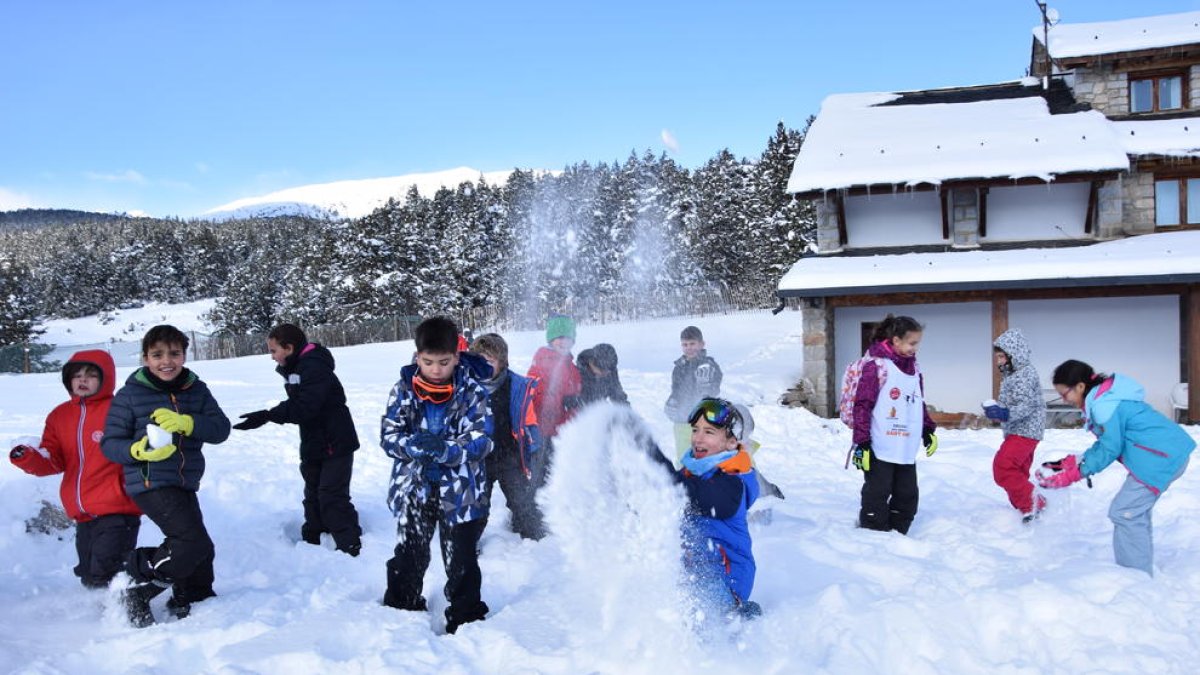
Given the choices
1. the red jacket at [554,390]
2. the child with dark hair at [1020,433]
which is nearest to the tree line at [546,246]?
the child with dark hair at [1020,433]

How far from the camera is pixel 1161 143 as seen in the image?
16.3 m

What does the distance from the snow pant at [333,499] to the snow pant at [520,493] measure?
Result: 105 centimetres

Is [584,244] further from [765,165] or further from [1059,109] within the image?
[1059,109]

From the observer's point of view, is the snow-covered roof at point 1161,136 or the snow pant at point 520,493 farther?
the snow-covered roof at point 1161,136

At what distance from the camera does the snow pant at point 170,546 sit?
426cm

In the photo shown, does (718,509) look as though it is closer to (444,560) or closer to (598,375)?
(444,560)

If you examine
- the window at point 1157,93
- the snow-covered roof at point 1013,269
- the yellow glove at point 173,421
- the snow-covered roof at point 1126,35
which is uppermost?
the snow-covered roof at point 1126,35

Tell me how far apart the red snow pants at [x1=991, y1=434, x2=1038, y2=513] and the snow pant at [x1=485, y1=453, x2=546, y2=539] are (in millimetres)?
3750

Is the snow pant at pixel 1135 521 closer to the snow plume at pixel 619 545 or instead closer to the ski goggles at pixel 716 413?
the ski goggles at pixel 716 413

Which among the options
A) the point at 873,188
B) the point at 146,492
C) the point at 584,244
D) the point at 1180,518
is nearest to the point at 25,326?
the point at 584,244

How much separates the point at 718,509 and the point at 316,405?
3031mm

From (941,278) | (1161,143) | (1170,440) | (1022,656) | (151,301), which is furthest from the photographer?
(151,301)

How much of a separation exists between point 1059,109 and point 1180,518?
14515 millimetres

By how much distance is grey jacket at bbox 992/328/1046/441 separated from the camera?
20.9 ft
